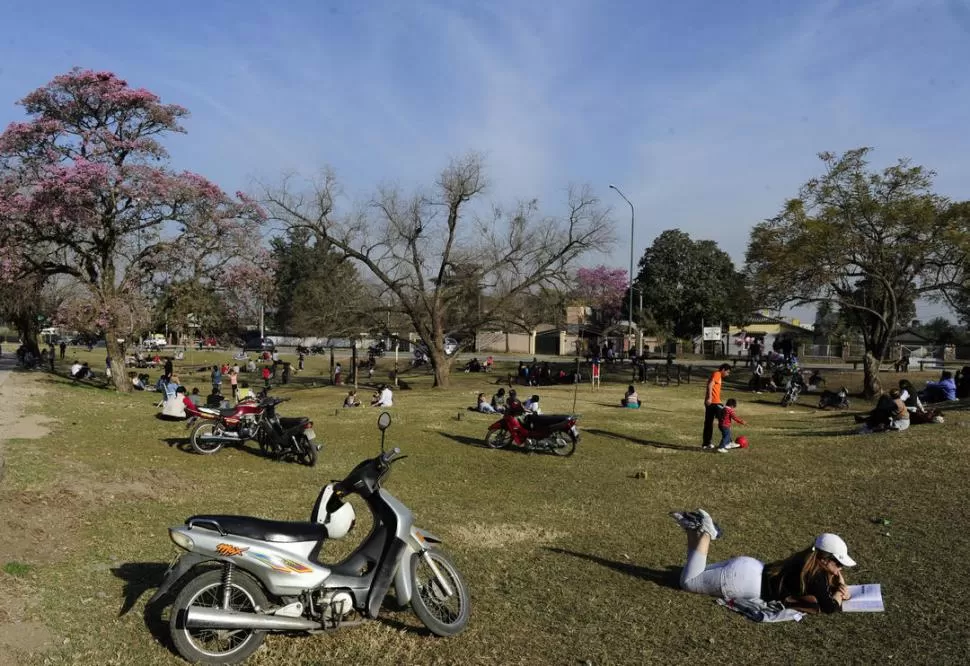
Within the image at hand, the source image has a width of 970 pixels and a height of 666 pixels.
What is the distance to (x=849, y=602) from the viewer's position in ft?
17.9

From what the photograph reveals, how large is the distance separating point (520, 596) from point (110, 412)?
12.8 meters

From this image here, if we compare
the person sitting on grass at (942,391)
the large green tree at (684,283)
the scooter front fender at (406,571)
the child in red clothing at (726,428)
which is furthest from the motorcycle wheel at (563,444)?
the large green tree at (684,283)

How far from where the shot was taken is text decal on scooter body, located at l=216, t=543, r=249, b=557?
426 cm

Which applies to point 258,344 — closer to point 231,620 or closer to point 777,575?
point 777,575

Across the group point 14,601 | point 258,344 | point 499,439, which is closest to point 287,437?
point 499,439

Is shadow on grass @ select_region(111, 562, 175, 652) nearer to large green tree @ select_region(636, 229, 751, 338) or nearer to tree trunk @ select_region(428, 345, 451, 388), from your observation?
tree trunk @ select_region(428, 345, 451, 388)

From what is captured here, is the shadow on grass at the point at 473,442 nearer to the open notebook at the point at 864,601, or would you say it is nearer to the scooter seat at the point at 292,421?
the scooter seat at the point at 292,421

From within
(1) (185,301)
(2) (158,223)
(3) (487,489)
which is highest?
(2) (158,223)

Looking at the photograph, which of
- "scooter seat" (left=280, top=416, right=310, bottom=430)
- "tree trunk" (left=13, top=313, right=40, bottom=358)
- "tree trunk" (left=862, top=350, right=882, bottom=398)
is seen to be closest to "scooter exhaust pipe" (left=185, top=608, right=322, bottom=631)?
"scooter seat" (left=280, top=416, right=310, bottom=430)

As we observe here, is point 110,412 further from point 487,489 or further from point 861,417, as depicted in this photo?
point 861,417

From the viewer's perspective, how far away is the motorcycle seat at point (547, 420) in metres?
13.0

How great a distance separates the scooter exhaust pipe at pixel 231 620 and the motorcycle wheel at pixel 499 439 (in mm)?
9388

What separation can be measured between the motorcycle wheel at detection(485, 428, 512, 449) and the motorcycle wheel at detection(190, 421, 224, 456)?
4.73 m

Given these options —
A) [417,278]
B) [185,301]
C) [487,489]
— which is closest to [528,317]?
[417,278]
